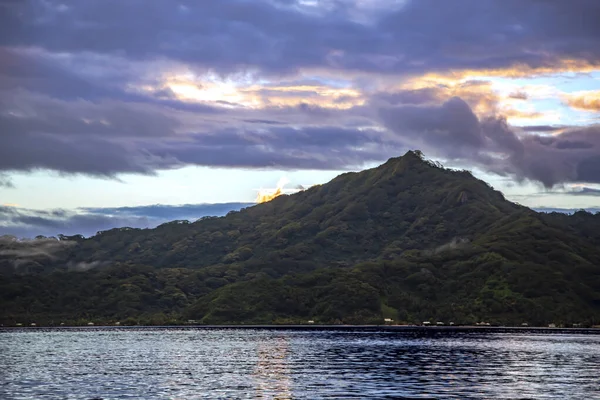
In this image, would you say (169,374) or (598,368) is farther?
(598,368)

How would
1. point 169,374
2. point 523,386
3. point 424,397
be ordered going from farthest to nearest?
point 169,374 → point 523,386 → point 424,397

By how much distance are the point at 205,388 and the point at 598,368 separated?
108 m

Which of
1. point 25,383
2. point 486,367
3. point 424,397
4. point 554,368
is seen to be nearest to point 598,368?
point 554,368

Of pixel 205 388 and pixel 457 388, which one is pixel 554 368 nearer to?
pixel 457 388

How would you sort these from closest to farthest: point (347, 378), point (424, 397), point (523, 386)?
1. point (424, 397)
2. point (523, 386)
3. point (347, 378)

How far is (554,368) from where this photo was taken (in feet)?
648

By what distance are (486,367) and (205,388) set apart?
8737 cm

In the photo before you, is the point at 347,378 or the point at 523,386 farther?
the point at 347,378

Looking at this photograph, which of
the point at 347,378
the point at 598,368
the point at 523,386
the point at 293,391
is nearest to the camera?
the point at 293,391

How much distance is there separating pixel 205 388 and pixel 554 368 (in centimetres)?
9970

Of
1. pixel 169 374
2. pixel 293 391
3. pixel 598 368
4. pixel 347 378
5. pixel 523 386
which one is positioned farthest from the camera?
pixel 598 368

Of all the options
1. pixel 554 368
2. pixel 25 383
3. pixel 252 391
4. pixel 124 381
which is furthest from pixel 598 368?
pixel 25 383

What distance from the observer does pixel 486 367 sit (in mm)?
199875

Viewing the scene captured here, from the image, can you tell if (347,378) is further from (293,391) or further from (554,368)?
(554,368)
